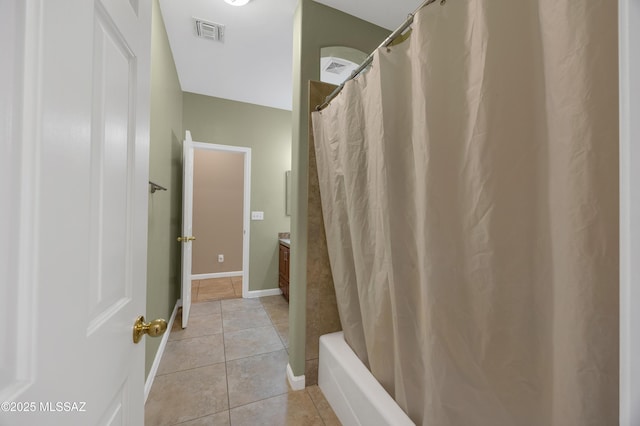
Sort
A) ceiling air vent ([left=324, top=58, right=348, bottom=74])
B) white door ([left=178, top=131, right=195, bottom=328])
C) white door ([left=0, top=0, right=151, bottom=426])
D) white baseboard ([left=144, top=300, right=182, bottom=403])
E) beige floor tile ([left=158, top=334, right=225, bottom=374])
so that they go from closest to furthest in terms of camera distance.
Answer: white door ([left=0, top=0, right=151, bottom=426]) < white baseboard ([left=144, top=300, right=182, bottom=403]) < beige floor tile ([left=158, top=334, right=225, bottom=374]) < ceiling air vent ([left=324, top=58, right=348, bottom=74]) < white door ([left=178, top=131, right=195, bottom=328])

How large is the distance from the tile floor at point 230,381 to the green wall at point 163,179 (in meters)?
0.24

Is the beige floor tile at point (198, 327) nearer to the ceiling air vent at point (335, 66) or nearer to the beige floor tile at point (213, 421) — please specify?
the beige floor tile at point (213, 421)

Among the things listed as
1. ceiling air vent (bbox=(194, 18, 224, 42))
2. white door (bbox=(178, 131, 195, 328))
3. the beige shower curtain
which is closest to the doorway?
white door (bbox=(178, 131, 195, 328))

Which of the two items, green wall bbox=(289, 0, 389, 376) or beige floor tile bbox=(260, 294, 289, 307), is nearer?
green wall bbox=(289, 0, 389, 376)

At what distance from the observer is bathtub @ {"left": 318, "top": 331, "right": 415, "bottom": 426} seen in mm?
1069

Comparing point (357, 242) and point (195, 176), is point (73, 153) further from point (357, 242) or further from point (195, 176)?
point (195, 176)

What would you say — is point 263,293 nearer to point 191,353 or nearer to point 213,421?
point 191,353

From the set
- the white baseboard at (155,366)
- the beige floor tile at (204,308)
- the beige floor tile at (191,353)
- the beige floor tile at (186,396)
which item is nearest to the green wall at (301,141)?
the beige floor tile at (186,396)

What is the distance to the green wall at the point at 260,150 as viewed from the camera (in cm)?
308

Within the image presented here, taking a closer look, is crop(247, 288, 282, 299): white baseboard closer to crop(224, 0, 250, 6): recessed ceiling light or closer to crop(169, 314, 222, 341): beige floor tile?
crop(169, 314, 222, 341): beige floor tile

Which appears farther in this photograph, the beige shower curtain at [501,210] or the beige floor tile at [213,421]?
the beige floor tile at [213,421]

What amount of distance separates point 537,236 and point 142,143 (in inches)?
45.7

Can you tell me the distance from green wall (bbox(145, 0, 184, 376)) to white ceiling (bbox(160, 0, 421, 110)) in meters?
0.15
